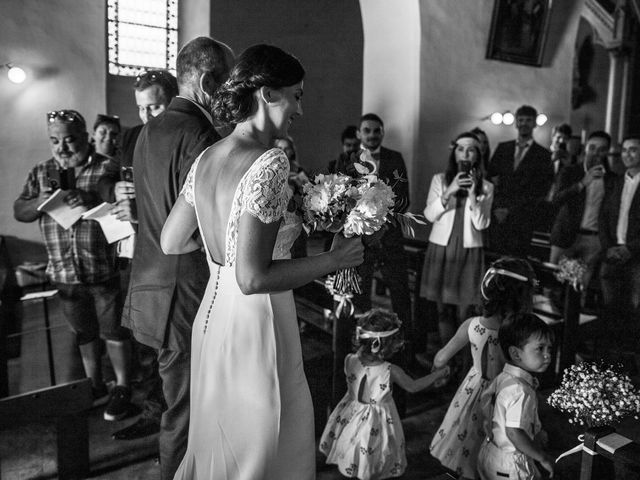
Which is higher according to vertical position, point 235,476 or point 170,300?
point 170,300

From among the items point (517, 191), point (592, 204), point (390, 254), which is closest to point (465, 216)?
point (390, 254)

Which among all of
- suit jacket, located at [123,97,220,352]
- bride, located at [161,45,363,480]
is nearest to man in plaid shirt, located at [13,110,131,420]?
suit jacket, located at [123,97,220,352]

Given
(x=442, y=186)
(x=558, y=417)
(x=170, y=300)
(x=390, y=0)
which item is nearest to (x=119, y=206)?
(x=170, y=300)

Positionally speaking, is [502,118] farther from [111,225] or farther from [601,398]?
[601,398]

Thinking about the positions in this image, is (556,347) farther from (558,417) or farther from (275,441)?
(275,441)

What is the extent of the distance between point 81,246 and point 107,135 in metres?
1.20

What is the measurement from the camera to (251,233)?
5.60ft

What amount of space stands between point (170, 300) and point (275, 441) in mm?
900

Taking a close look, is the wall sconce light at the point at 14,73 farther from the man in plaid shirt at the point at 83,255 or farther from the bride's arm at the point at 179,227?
the bride's arm at the point at 179,227

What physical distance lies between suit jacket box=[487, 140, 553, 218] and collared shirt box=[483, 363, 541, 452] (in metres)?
2.92

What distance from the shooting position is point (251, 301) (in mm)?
1926

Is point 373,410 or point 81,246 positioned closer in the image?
point 373,410

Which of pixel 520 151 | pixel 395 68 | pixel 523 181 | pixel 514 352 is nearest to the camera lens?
pixel 514 352

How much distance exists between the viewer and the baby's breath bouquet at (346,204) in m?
1.97
